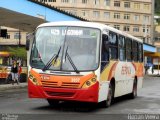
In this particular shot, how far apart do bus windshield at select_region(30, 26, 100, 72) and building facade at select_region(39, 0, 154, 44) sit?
102 metres

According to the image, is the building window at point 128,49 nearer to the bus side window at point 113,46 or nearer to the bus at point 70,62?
the bus side window at point 113,46

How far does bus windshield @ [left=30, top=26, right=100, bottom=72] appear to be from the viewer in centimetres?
1477

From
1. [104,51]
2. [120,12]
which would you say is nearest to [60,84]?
[104,51]

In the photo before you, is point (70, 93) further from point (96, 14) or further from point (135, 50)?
point (96, 14)

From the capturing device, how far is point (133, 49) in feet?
68.5

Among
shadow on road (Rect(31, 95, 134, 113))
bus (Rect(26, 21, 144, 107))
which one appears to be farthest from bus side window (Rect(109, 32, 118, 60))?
shadow on road (Rect(31, 95, 134, 113))

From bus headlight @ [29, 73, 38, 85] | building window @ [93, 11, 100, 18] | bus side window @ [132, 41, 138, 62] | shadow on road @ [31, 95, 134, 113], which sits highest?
building window @ [93, 11, 100, 18]

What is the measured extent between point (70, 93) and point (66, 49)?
1353mm

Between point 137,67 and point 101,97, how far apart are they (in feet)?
23.7

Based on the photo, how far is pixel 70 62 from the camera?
48.4 ft

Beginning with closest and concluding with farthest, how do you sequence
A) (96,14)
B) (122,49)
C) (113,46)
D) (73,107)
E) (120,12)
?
(73,107)
(113,46)
(122,49)
(96,14)
(120,12)

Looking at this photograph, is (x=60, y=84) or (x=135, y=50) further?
(x=135, y=50)

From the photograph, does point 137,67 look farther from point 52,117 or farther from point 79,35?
point 52,117

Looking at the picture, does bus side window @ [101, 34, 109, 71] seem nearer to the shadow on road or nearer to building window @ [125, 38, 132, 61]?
the shadow on road
